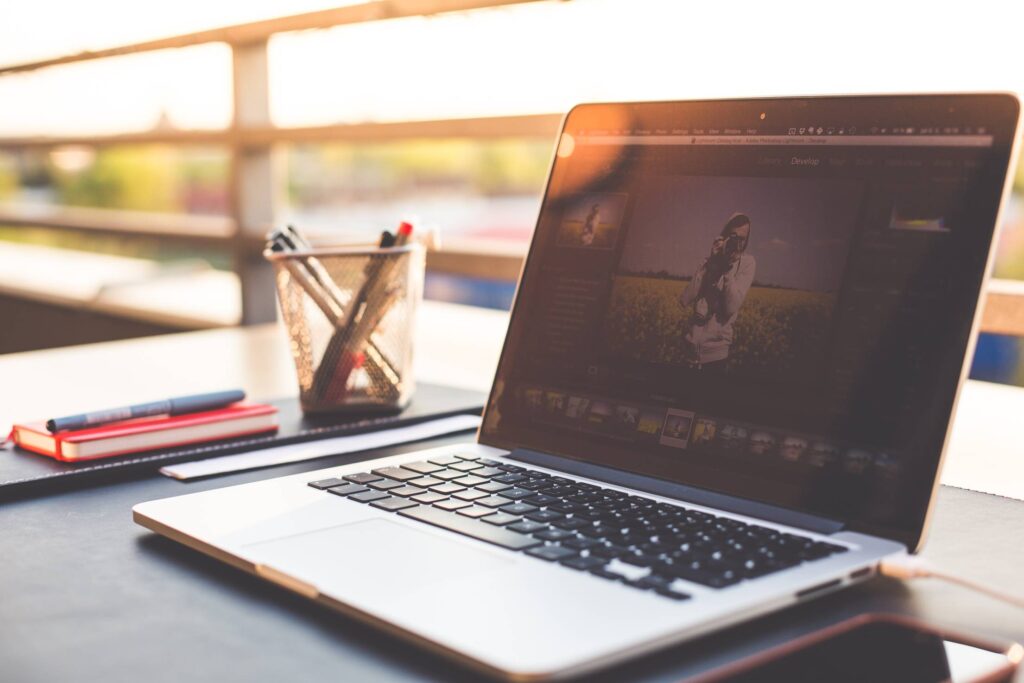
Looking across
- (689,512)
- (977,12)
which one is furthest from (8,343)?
(689,512)

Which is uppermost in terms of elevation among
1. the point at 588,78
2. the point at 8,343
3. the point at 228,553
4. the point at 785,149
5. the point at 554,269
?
the point at 588,78

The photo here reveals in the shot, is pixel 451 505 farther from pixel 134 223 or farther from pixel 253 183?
pixel 134 223

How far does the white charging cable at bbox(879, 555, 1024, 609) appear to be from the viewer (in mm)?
509

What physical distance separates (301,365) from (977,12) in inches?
38.9

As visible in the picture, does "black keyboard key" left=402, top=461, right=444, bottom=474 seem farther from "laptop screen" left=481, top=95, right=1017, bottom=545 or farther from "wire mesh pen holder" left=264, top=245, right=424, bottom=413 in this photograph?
"wire mesh pen holder" left=264, top=245, right=424, bottom=413

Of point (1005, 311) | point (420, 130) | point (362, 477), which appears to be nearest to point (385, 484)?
point (362, 477)

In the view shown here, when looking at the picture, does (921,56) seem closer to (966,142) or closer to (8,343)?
(966,142)

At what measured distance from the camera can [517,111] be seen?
167 centimetres

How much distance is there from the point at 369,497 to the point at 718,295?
271 millimetres

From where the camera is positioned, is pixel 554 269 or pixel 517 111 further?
pixel 517 111

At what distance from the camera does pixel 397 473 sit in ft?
2.30

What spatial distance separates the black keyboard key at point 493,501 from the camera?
62 centimetres

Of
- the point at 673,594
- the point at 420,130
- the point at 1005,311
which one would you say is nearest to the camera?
the point at 673,594

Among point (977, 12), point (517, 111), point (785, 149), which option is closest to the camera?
point (785, 149)
